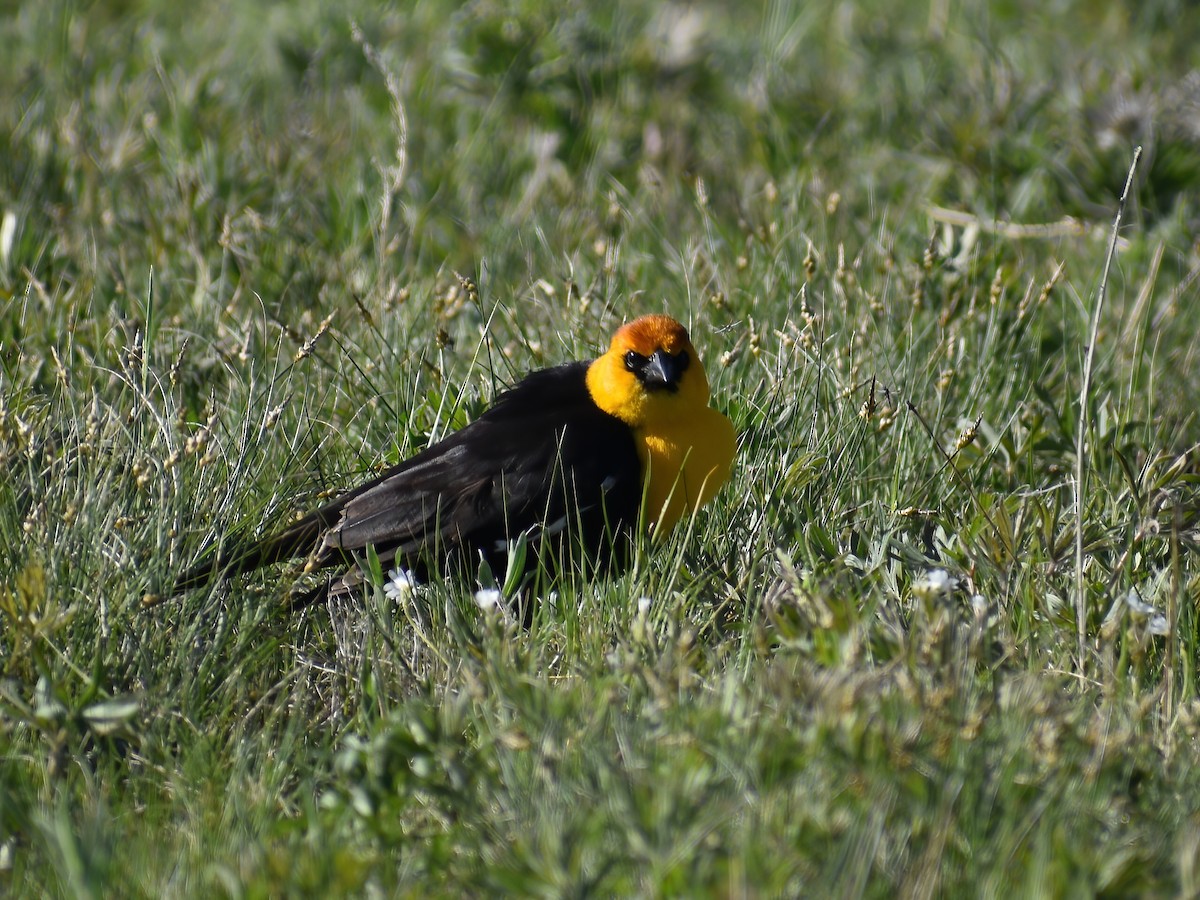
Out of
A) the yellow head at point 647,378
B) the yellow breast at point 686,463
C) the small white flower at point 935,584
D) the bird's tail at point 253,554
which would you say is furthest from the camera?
the yellow head at point 647,378

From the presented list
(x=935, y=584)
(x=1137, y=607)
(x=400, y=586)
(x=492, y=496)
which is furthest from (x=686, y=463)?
(x=1137, y=607)

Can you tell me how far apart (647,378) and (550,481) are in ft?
1.30

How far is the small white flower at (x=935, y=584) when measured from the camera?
8.55 feet

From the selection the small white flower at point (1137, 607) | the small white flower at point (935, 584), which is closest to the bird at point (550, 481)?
the small white flower at point (935, 584)

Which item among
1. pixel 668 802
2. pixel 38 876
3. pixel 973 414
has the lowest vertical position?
pixel 973 414

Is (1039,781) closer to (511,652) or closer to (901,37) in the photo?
(511,652)

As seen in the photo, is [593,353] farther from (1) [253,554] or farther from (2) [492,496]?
(1) [253,554]

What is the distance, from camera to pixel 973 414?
4.09 meters

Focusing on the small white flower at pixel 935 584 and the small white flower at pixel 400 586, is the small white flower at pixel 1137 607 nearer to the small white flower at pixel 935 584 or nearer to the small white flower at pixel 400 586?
the small white flower at pixel 935 584

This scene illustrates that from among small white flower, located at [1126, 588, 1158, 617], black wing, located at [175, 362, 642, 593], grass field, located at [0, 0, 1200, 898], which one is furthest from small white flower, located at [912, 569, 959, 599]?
Answer: black wing, located at [175, 362, 642, 593]

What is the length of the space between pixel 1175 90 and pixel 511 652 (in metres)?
4.70

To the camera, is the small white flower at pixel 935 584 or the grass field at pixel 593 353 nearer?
the grass field at pixel 593 353

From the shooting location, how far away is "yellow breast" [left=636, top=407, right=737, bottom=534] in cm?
357

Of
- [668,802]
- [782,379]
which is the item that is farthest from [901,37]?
[668,802]
